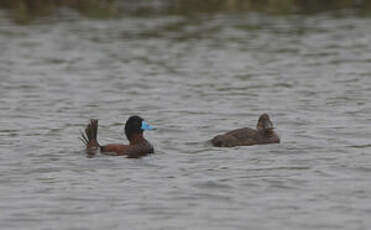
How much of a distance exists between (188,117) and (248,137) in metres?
3.17

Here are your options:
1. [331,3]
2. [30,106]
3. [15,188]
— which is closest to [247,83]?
[30,106]

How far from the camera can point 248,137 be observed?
1502 cm

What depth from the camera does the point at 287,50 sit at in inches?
1071

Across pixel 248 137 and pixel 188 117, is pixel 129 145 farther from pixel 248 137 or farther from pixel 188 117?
pixel 188 117

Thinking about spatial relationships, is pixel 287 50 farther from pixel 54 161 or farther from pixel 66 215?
pixel 66 215

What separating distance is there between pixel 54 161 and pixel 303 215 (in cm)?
469

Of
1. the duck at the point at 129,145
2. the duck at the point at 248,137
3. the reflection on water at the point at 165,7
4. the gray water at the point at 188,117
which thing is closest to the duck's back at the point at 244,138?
the duck at the point at 248,137

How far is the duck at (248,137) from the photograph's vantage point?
14.8m

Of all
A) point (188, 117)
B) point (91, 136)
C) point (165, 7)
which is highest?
point (165, 7)

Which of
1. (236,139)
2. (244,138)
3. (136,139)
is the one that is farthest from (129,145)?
(244,138)

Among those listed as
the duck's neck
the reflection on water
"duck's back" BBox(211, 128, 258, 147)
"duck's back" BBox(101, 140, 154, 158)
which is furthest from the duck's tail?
the reflection on water

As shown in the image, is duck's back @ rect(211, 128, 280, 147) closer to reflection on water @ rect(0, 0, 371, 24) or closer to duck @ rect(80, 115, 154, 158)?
duck @ rect(80, 115, 154, 158)

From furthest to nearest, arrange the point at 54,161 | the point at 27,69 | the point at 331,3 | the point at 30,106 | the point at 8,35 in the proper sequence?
the point at 331,3 < the point at 8,35 < the point at 27,69 < the point at 30,106 < the point at 54,161

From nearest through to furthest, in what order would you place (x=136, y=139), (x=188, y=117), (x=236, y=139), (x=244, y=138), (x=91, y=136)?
(x=91, y=136) < (x=136, y=139) < (x=236, y=139) < (x=244, y=138) < (x=188, y=117)
